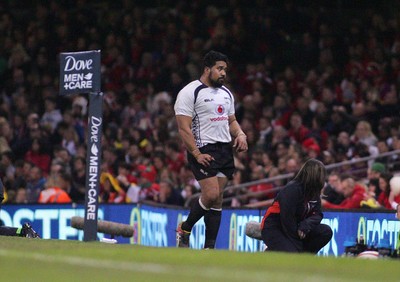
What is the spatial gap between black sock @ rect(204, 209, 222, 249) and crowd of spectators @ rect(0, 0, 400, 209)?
7586mm

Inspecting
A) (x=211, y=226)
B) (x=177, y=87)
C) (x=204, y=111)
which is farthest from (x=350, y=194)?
(x=177, y=87)

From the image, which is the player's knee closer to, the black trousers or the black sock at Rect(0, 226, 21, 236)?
the black trousers

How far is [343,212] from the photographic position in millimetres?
15227

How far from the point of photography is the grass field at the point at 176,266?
303 inches

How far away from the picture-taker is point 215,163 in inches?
496

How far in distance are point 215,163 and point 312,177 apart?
1168 millimetres

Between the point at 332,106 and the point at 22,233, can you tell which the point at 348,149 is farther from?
the point at 22,233

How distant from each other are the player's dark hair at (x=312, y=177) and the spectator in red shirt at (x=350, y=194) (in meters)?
4.80

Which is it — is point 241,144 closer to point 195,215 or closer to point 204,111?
point 204,111

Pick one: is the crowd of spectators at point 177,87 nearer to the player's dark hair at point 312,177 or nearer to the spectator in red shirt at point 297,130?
the spectator in red shirt at point 297,130

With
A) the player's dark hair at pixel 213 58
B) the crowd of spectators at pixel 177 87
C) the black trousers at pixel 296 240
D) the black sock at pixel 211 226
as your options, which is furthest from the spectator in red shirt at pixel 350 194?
the player's dark hair at pixel 213 58

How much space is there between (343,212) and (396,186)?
95cm

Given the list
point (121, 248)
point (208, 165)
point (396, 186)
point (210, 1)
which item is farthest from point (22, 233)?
point (210, 1)

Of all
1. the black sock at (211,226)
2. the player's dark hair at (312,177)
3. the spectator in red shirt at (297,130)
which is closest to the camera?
the player's dark hair at (312,177)
